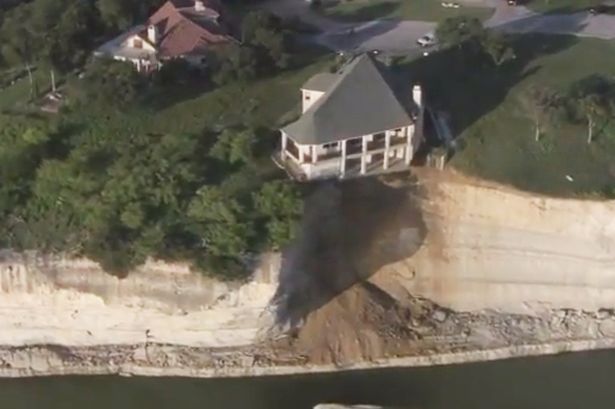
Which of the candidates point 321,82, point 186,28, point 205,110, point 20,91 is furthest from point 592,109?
point 20,91

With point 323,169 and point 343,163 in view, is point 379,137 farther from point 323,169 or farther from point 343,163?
point 323,169

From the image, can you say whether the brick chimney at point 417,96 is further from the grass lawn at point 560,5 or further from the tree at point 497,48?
the grass lawn at point 560,5

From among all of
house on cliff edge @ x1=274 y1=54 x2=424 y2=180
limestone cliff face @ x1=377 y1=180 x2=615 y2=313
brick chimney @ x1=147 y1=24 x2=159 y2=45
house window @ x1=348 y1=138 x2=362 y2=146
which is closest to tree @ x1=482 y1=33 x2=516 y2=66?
house on cliff edge @ x1=274 y1=54 x2=424 y2=180

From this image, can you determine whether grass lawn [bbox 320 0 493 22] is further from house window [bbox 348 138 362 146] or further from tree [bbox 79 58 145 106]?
house window [bbox 348 138 362 146]

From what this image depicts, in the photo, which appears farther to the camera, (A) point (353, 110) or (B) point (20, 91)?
(B) point (20, 91)

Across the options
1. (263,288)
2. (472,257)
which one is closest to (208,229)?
(263,288)

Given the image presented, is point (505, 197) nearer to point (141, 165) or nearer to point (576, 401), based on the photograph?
point (576, 401)
